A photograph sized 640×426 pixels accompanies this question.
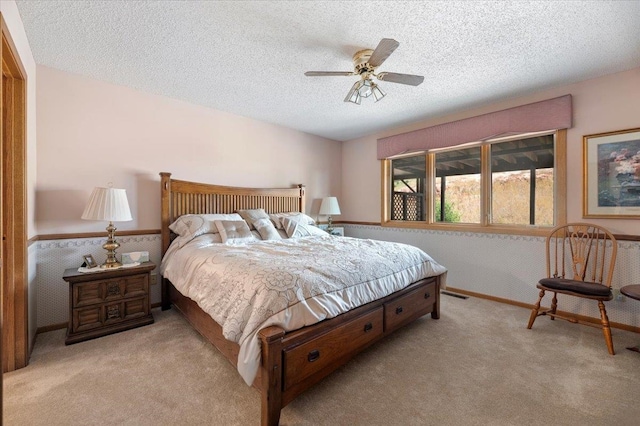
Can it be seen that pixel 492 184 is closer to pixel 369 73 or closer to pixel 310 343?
pixel 369 73

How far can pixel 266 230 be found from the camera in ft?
11.2

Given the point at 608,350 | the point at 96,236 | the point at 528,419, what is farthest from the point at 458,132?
the point at 96,236

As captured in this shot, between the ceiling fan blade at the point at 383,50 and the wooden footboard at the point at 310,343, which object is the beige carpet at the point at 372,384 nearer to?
the wooden footboard at the point at 310,343

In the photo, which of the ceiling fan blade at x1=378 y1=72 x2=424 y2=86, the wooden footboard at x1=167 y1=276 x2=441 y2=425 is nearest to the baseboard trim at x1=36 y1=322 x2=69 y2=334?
the wooden footboard at x1=167 y1=276 x2=441 y2=425

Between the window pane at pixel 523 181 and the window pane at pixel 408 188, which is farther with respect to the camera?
the window pane at pixel 408 188

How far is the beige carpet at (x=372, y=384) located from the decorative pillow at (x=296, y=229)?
5.32 ft

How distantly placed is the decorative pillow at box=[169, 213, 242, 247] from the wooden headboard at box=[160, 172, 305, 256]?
0.51 feet

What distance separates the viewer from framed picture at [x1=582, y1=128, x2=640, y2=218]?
2.65 m

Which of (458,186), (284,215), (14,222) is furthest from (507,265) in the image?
(14,222)

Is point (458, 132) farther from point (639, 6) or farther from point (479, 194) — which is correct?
point (639, 6)

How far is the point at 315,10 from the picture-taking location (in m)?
1.88

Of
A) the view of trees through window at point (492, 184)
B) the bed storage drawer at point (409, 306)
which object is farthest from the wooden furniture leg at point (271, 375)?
the view of trees through window at point (492, 184)

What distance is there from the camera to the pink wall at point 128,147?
265 centimetres

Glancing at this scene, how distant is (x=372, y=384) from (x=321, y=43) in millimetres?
2539
